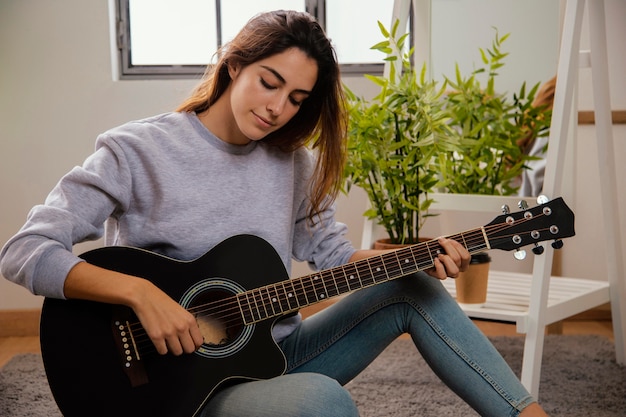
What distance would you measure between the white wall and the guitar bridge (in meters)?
1.59

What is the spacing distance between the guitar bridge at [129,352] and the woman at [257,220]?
6 centimetres

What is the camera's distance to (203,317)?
1243 mm

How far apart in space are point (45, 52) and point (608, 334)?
218 cm

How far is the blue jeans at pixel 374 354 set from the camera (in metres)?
1.14

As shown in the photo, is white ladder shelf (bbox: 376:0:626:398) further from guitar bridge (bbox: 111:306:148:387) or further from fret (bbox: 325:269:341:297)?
guitar bridge (bbox: 111:306:148:387)

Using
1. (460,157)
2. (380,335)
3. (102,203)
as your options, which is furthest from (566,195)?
(102,203)

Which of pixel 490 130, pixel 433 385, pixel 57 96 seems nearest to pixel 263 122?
pixel 490 130

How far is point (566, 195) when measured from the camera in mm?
2209

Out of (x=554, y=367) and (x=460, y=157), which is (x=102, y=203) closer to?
(x=460, y=157)

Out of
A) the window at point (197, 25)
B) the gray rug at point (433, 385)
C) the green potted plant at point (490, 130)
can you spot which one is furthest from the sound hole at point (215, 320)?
the window at point (197, 25)

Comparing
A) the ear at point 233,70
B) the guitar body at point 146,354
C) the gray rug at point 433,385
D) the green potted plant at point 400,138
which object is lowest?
the gray rug at point 433,385

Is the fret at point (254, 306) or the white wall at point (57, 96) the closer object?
the fret at point (254, 306)

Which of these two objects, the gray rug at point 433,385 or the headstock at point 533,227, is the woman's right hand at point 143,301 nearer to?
the headstock at point 533,227

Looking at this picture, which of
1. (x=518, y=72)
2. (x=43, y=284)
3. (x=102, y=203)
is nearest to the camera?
(x=43, y=284)
